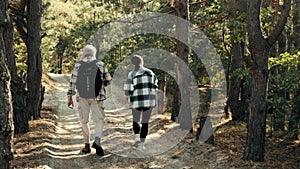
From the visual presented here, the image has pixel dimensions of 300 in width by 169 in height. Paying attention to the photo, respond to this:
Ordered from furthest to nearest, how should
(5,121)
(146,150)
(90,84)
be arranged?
(146,150) → (90,84) → (5,121)

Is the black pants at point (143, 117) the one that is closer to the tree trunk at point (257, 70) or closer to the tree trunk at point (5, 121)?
the tree trunk at point (257, 70)

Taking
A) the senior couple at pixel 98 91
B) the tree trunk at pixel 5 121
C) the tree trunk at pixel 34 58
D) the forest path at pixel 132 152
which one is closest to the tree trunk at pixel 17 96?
the forest path at pixel 132 152

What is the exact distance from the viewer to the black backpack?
7746mm

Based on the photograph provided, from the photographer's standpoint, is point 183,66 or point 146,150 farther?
point 183,66

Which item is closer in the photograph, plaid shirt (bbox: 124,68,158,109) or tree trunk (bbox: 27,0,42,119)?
A: plaid shirt (bbox: 124,68,158,109)

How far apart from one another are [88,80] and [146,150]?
223 centimetres

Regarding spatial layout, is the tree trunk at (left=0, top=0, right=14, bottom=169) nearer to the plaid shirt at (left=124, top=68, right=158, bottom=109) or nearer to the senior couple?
the senior couple

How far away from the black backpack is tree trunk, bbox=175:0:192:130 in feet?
14.3

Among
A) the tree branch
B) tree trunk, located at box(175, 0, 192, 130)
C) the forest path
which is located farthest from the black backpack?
tree trunk, located at box(175, 0, 192, 130)

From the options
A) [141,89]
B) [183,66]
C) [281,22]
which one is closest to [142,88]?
[141,89]

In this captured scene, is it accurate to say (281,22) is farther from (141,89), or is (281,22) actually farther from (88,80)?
(88,80)

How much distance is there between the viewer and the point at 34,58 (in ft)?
39.7

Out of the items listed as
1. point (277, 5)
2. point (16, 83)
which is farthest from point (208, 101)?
point (16, 83)

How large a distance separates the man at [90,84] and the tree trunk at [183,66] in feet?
13.6
